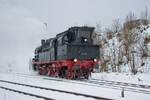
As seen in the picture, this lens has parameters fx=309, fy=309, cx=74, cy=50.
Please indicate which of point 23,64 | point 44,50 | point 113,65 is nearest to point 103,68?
point 113,65

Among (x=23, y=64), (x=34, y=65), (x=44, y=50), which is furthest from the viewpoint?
(x=23, y=64)

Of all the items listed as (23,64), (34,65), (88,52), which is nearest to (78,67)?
(88,52)

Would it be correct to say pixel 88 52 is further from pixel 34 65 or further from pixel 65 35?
pixel 34 65

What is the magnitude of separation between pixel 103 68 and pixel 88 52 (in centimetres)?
1655

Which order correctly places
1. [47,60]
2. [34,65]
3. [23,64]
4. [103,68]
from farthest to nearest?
[23,64]
[103,68]
[34,65]
[47,60]

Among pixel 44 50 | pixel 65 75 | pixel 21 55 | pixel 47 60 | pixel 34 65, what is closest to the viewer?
pixel 65 75

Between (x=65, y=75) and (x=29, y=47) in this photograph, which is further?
(x=29, y=47)

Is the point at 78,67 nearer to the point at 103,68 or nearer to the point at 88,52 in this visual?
the point at 88,52

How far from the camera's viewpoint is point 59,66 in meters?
22.9

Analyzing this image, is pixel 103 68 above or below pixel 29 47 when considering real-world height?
below

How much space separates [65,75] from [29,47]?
50031 mm

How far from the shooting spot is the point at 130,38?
38.9 metres

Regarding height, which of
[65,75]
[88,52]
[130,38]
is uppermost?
[130,38]

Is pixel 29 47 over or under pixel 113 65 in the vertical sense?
over
